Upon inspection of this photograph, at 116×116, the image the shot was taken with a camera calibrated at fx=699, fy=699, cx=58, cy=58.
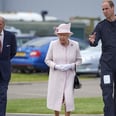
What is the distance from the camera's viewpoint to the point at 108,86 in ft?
34.3

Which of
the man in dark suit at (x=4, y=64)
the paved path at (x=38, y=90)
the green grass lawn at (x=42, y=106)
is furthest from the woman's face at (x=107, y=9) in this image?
the paved path at (x=38, y=90)

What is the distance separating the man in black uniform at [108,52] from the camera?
10.5 m

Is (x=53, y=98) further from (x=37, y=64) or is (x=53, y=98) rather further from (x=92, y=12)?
(x=92, y=12)

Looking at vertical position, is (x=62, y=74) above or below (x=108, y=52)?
below

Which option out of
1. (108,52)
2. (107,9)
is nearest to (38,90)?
(108,52)

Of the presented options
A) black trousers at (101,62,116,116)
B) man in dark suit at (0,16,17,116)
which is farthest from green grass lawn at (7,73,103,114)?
black trousers at (101,62,116,116)

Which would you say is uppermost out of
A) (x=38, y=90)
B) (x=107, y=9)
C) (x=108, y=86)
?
(x=107, y=9)

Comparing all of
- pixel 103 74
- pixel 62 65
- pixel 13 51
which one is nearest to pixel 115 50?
pixel 103 74

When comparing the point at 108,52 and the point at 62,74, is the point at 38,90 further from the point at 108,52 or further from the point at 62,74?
the point at 108,52

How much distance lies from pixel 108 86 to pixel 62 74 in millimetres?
1330

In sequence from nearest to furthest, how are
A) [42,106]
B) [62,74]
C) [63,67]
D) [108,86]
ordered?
[108,86] < [63,67] < [62,74] < [42,106]

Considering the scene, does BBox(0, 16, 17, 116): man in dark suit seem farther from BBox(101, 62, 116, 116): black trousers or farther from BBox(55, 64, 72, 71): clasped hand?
BBox(101, 62, 116, 116): black trousers

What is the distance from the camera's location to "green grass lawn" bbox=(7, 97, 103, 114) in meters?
13.5

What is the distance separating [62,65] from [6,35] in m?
1.09
